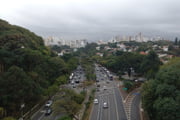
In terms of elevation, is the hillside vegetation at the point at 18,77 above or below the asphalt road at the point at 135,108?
above

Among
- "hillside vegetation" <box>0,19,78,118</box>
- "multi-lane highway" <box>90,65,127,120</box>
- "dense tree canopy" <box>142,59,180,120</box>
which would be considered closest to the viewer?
"dense tree canopy" <box>142,59,180,120</box>

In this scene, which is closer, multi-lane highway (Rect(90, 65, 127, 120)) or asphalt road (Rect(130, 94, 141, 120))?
asphalt road (Rect(130, 94, 141, 120))

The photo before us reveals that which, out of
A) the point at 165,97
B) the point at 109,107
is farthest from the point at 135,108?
the point at 165,97

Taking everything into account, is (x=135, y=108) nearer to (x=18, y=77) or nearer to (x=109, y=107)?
(x=109, y=107)

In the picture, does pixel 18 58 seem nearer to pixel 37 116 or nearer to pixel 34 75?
pixel 34 75

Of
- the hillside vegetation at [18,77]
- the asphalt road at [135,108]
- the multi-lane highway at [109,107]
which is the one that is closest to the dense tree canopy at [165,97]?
the asphalt road at [135,108]

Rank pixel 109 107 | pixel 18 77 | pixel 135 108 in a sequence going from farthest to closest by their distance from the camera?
pixel 109 107 < pixel 135 108 < pixel 18 77

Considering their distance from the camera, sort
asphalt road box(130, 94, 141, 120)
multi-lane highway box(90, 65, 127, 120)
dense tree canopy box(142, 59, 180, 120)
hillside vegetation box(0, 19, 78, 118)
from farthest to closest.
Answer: multi-lane highway box(90, 65, 127, 120) < asphalt road box(130, 94, 141, 120) < hillside vegetation box(0, 19, 78, 118) < dense tree canopy box(142, 59, 180, 120)

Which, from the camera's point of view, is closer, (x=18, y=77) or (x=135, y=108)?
(x=18, y=77)

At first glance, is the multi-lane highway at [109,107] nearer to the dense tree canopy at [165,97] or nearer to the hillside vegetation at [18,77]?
the dense tree canopy at [165,97]

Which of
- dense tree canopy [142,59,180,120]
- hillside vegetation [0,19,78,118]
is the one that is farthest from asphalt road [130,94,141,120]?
hillside vegetation [0,19,78,118]

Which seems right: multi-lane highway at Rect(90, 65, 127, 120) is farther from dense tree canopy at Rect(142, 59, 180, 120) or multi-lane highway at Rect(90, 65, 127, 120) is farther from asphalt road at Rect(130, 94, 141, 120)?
dense tree canopy at Rect(142, 59, 180, 120)
